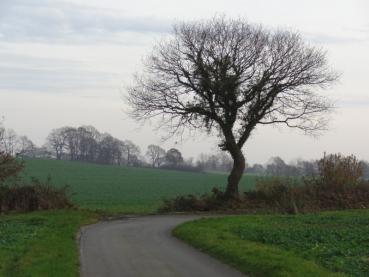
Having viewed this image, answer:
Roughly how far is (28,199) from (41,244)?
16215 mm

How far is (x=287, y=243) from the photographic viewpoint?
680 inches

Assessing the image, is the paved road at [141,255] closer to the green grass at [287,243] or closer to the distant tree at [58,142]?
the green grass at [287,243]

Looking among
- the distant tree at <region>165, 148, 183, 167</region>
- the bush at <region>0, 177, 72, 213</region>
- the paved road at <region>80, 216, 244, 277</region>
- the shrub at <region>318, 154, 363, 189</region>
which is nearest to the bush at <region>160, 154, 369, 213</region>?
the shrub at <region>318, 154, 363, 189</region>

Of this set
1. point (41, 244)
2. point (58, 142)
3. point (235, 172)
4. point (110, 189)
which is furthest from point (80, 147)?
point (41, 244)

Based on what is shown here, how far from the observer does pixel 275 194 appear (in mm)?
36156

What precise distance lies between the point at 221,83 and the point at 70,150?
103109 mm

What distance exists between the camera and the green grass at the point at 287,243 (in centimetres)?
1305

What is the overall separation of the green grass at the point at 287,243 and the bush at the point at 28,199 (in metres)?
11.6

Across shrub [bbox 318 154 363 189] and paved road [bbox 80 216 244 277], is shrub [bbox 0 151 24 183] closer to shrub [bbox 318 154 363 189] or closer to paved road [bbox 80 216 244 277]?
paved road [bbox 80 216 244 277]

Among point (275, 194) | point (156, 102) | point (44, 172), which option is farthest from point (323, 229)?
point (44, 172)

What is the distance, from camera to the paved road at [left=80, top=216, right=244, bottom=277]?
13.7 m

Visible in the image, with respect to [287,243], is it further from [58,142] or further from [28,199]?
[58,142]

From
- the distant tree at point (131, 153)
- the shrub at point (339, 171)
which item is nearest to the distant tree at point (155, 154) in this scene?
the distant tree at point (131, 153)

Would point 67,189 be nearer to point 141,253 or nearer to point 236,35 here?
point 236,35
